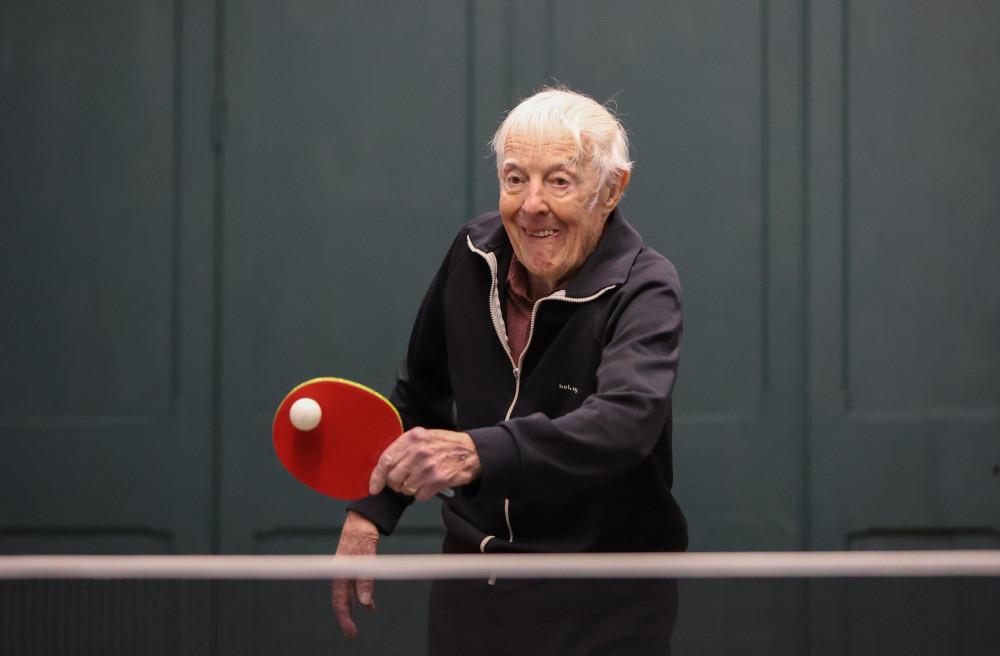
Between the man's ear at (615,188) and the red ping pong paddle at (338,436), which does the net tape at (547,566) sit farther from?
the man's ear at (615,188)

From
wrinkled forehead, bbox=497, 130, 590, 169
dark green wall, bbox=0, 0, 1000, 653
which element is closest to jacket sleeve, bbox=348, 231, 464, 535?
wrinkled forehead, bbox=497, 130, 590, 169

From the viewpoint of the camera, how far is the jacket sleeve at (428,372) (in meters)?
1.93

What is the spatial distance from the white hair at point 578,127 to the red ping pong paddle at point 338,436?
0.49m

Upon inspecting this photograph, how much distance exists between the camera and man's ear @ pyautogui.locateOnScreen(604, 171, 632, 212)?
1.81 meters

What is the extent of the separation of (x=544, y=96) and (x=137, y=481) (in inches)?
84.5

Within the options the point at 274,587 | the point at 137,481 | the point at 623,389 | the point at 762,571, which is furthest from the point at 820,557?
the point at 137,481

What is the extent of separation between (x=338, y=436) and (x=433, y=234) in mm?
1800

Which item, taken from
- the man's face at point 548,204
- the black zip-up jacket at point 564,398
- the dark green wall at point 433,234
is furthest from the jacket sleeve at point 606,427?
the dark green wall at point 433,234

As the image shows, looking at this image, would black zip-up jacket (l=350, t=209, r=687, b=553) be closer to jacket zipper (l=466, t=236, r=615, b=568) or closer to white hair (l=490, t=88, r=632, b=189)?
jacket zipper (l=466, t=236, r=615, b=568)

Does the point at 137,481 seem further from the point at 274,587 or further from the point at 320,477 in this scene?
the point at 274,587

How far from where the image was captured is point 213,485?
3.35 meters

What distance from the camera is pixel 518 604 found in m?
1.18

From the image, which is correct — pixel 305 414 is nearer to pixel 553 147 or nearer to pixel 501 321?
pixel 501 321

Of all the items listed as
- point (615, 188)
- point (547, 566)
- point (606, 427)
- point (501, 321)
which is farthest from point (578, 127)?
point (547, 566)
